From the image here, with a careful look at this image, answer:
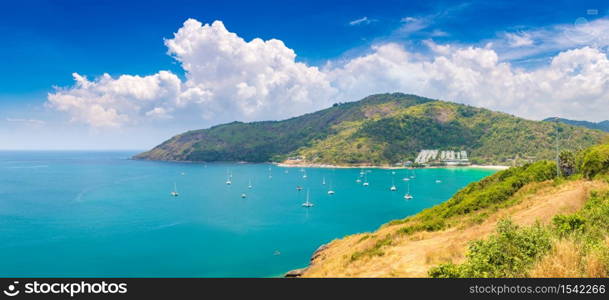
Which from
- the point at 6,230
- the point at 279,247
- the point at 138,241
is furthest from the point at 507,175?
the point at 6,230

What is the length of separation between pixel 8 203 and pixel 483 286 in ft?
371

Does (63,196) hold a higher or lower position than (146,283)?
lower

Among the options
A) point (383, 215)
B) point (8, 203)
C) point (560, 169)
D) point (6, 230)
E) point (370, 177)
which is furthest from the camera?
point (370, 177)

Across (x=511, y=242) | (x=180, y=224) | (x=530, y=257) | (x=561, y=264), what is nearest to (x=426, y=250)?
(x=511, y=242)

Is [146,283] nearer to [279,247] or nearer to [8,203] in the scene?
[279,247]

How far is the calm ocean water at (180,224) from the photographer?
146ft

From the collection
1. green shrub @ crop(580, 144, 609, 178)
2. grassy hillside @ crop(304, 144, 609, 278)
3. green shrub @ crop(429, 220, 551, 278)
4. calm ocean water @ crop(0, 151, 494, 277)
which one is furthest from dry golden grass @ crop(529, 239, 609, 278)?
green shrub @ crop(580, 144, 609, 178)

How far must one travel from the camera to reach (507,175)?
51469mm

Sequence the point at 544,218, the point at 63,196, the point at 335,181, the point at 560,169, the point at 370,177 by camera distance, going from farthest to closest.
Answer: the point at 370,177
the point at 335,181
the point at 63,196
the point at 560,169
the point at 544,218

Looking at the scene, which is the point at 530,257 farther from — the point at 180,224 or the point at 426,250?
the point at 180,224

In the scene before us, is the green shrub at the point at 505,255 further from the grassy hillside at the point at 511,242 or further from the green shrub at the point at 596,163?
the green shrub at the point at 596,163

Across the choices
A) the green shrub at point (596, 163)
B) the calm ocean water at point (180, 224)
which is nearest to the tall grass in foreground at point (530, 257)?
the calm ocean water at point (180, 224)

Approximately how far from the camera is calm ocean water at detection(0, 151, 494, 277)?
146 ft

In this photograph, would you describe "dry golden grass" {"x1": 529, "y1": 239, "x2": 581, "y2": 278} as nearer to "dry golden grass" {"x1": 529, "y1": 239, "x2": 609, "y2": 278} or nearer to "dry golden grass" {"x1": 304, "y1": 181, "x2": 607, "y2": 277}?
"dry golden grass" {"x1": 529, "y1": 239, "x2": 609, "y2": 278}
